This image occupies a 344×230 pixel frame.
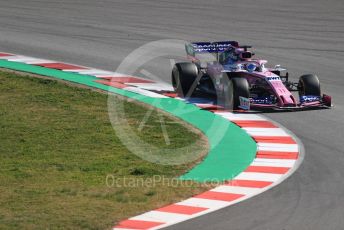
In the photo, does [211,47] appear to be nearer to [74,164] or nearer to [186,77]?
[186,77]

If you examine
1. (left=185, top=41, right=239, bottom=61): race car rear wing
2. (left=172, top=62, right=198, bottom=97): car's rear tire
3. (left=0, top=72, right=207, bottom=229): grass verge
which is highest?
(left=185, top=41, right=239, bottom=61): race car rear wing

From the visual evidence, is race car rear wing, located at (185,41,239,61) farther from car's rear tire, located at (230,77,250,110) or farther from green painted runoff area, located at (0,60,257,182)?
car's rear tire, located at (230,77,250,110)

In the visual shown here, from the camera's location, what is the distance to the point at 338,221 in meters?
16.1

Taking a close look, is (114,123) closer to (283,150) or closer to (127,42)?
(283,150)

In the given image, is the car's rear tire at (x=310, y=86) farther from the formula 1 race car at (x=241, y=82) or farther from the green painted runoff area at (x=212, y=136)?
the green painted runoff area at (x=212, y=136)

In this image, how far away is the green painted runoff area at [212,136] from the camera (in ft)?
64.4

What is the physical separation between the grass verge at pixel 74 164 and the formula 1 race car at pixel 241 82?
1.87 meters

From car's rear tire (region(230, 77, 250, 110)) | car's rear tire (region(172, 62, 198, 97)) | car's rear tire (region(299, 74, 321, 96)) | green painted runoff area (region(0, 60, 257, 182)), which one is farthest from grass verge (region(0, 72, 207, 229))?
car's rear tire (region(299, 74, 321, 96))

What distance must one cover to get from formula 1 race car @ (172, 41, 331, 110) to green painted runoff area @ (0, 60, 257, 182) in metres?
0.73

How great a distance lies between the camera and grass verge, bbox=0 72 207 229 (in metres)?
16.7

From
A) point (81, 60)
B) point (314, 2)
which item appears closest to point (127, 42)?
point (81, 60)

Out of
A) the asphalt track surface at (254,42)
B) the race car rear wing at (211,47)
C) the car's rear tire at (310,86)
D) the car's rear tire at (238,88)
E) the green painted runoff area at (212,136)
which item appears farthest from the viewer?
the race car rear wing at (211,47)

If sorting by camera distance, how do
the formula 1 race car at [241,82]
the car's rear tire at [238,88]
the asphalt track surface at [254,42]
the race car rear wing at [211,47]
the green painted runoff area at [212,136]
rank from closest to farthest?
the asphalt track surface at [254,42]
the green painted runoff area at [212,136]
the car's rear tire at [238,88]
the formula 1 race car at [241,82]
the race car rear wing at [211,47]

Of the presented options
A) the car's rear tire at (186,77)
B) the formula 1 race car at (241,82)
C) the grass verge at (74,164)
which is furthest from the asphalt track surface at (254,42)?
the car's rear tire at (186,77)
